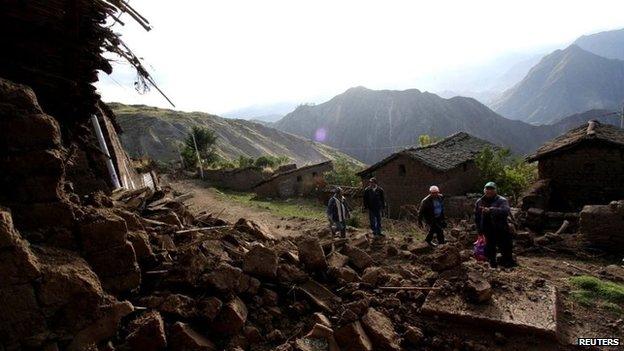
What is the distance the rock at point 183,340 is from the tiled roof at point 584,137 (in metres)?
16.6

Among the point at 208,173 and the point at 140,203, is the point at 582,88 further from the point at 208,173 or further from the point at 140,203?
the point at 140,203

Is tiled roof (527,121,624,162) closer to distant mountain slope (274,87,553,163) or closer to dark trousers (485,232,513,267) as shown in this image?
dark trousers (485,232,513,267)

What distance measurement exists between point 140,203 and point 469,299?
18.7ft

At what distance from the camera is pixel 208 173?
37.9 m

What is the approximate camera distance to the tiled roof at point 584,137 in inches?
584

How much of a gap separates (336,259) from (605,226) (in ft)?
27.0

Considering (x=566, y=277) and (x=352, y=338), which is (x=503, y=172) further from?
(x=352, y=338)

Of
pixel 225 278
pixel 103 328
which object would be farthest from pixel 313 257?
pixel 103 328

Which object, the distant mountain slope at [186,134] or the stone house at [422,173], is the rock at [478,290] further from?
the distant mountain slope at [186,134]

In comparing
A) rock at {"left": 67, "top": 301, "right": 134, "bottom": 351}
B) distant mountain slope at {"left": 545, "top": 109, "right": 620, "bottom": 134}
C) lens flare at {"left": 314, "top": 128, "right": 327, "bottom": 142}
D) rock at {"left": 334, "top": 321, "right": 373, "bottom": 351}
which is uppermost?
rock at {"left": 67, "top": 301, "right": 134, "bottom": 351}

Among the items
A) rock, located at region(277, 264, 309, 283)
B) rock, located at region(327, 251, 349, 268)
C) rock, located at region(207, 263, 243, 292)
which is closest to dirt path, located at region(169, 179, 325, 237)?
rock, located at region(327, 251, 349, 268)

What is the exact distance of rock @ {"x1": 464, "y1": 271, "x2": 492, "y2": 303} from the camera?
5.12 m

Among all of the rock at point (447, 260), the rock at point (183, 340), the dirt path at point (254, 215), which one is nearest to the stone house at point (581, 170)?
the dirt path at point (254, 215)

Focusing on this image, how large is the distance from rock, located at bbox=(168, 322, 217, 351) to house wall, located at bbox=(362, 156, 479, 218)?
18.3 m
